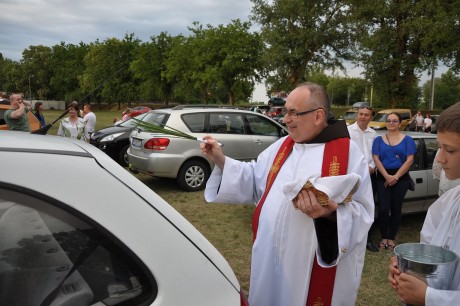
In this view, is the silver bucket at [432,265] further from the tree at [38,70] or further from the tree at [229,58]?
the tree at [38,70]

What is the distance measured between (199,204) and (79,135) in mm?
2712

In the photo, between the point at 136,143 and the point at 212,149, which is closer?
the point at 212,149

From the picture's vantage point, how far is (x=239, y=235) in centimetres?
568

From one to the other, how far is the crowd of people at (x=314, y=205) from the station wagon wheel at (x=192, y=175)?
5.28 metres

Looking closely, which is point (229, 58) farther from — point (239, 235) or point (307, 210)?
point (307, 210)

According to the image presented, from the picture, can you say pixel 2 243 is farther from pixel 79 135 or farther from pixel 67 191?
pixel 79 135

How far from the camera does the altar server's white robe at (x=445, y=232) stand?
145 cm

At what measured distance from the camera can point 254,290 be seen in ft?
7.63

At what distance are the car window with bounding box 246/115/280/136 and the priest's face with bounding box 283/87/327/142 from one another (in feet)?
20.1

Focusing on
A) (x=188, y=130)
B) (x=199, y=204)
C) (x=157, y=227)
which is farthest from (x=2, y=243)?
(x=188, y=130)

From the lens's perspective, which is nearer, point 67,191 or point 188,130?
point 67,191

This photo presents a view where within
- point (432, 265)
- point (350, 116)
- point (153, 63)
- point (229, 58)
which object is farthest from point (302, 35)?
point (432, 265)

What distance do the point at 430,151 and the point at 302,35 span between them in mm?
27800

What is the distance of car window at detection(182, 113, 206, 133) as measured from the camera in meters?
7.93
